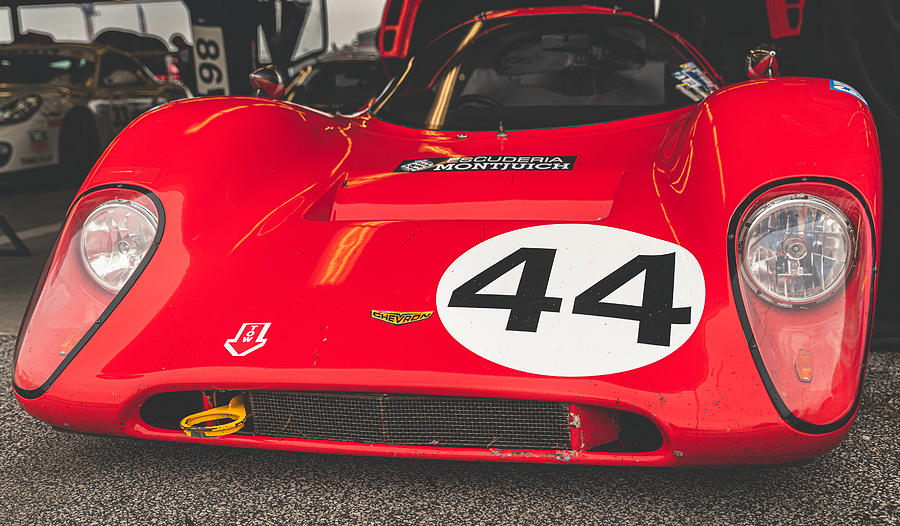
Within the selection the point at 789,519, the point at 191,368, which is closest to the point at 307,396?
the point at 191,368

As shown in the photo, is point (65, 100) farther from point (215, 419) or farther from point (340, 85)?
point (215, 419)

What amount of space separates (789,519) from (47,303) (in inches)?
55.8

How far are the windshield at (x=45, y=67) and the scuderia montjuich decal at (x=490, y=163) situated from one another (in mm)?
5879

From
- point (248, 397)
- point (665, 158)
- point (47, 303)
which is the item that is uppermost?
point (665, 158)

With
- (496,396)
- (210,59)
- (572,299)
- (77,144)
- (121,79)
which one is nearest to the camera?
(496,396)

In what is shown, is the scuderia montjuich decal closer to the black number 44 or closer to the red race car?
the red race car

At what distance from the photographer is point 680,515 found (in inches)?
54.6

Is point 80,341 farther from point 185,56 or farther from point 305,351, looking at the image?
point 185,56

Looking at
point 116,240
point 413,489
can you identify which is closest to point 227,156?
point 116,240

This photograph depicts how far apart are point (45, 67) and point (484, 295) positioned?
6586mm

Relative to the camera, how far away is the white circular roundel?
1353 mm

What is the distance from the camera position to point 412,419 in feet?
4.65

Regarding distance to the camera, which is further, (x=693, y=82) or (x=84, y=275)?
(x=693, y=82)

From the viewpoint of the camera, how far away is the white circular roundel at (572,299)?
135 cm
